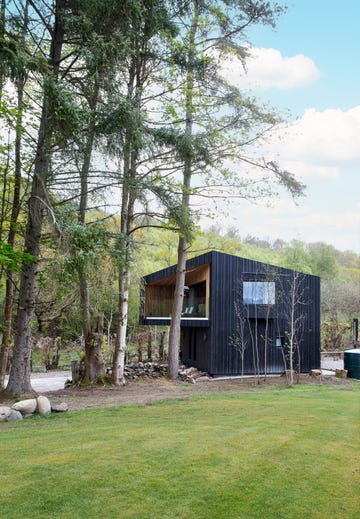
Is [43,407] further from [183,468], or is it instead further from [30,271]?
[183,468]

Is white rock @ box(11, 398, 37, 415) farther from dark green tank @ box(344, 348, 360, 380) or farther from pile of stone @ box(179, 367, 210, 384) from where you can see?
dark green tank @ box(344, 348, 360, 380)

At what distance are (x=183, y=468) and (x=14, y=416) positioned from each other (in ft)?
13.8

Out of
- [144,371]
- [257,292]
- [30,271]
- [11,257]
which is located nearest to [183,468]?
[11,257]

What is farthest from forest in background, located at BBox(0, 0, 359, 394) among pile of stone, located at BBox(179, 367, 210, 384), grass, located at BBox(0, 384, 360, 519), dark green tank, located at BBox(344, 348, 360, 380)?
dark green tank, located at BBox(344, 348, 360, 380)

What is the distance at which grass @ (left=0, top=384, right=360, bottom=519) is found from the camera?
130 inches

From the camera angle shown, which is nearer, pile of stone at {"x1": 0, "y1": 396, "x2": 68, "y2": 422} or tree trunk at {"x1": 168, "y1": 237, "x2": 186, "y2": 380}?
pile of stone at {"x1": 0, "y1": 396, "x2": 68, "y2": 422}

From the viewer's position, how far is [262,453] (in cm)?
457

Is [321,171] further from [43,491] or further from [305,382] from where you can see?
[43,491]

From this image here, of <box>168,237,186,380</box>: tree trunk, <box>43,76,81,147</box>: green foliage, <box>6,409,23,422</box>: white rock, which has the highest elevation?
<box>43,76,81,147</box>: green foliage

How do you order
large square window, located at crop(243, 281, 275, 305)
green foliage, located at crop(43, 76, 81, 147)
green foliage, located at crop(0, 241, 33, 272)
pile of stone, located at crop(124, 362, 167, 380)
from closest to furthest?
green foliage, located at crop(0, 241, 33, 272) < green foliage, located at crop(43, 76, 81, 147) < pile of stone, located at crop(124, 362, 167, 380) < large square window, located at crop(243, 281, 275, 305)

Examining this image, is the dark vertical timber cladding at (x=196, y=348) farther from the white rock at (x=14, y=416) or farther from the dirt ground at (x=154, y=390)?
A: the white rock at (x=14, y=416)

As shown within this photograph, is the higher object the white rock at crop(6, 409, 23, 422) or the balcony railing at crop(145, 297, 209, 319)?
the balcony railing at crop(145, 297, 209, 319)

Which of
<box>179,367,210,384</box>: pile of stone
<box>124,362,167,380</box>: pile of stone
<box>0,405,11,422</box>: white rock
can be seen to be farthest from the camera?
<box>124,362,167,380</box>: pile of stone

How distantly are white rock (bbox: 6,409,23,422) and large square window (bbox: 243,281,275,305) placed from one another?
9.40 meters
